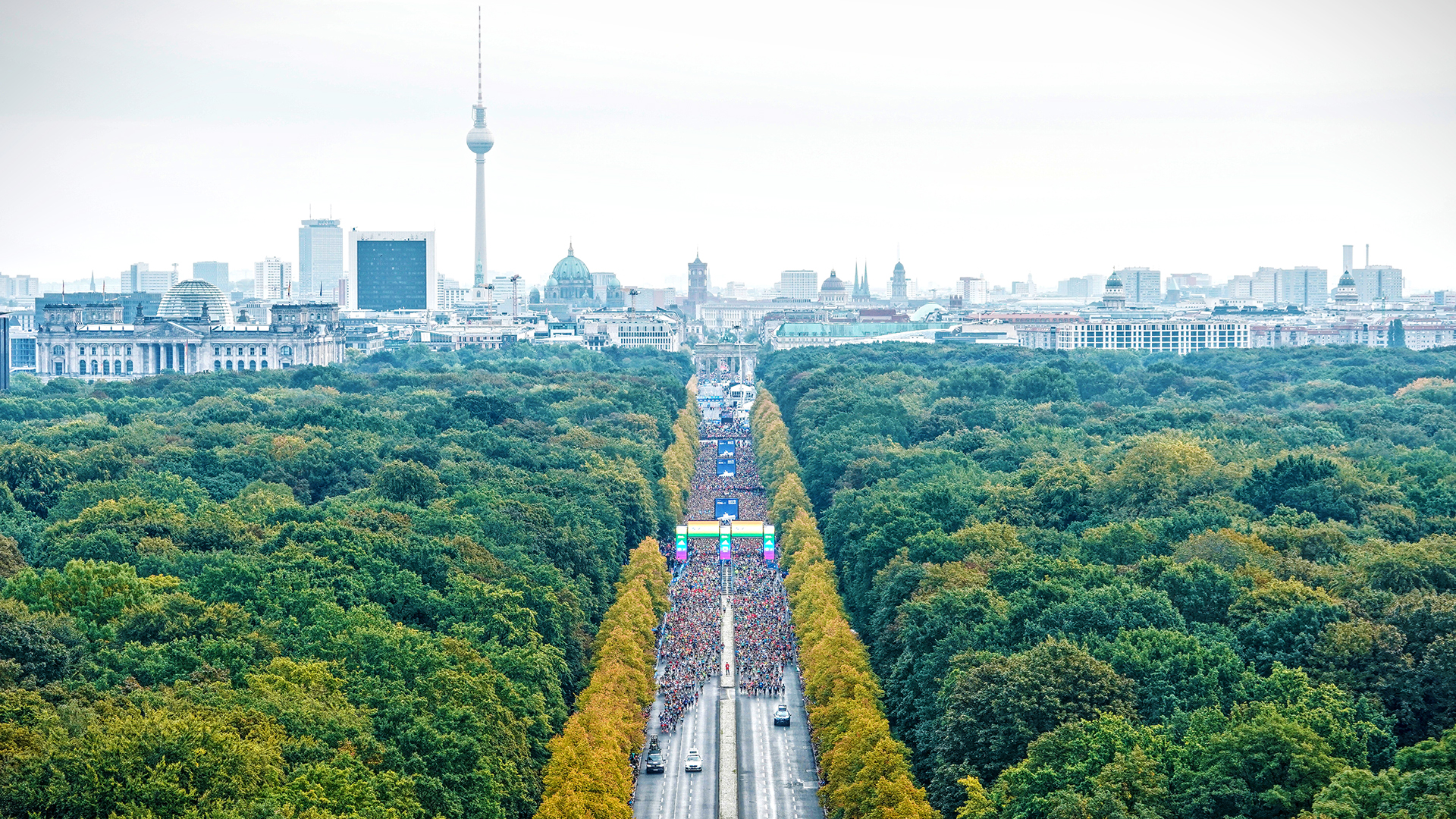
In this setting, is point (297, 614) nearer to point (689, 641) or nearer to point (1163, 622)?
point (689, 641)

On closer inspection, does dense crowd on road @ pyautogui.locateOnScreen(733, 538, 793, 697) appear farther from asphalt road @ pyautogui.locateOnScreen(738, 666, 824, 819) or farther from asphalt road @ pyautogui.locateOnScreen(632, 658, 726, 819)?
asphalt road @ pyautogui.locateOnScreen(632, 658, 726, 819)

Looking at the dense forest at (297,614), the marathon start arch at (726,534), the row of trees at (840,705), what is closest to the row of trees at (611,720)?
the dense forest at (297,614)

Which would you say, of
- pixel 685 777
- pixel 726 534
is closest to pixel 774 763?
pixel 685 777

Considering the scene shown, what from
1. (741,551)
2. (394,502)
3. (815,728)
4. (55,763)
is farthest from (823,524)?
(55,763)

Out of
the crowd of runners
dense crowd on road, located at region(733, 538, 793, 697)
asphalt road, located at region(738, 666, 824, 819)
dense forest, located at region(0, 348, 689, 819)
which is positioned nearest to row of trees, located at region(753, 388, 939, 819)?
asphalt road, located at region(738, 666, 824, 819)

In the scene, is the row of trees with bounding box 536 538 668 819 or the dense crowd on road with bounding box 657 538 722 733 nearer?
the row of trees with bounding box 536 538 668 819

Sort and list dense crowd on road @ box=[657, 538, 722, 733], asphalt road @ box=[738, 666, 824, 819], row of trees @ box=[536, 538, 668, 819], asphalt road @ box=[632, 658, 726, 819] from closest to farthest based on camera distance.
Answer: row of trees @ box=[536, 538, 668, 819]
asphalt road @ box=[632, 658, 726, 819]
asphalt road @ box=[738, 666, 824, 819]
dense crowd on road @ box=[657, 538, 722, 733]

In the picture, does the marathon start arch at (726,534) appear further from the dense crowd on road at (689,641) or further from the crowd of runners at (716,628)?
the dense crowd on road at (689,641)
